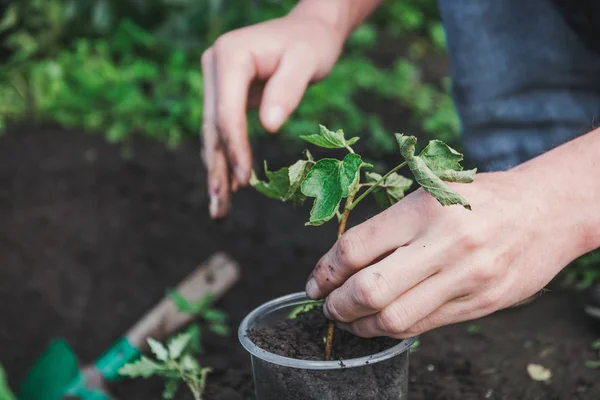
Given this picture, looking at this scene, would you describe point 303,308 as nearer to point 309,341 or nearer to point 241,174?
point 309,341

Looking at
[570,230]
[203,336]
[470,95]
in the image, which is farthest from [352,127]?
[570,230]

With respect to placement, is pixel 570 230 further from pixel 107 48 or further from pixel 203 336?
pixel 107 48

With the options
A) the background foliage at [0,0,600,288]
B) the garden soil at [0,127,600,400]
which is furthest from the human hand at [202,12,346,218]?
the background foliage at [0,0,600,288]

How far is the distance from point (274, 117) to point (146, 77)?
7.65 ft

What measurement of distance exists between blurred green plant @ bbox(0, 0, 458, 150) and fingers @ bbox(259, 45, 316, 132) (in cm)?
149

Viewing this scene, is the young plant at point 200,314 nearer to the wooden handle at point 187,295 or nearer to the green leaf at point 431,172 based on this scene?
the wooden handle at point 187,295

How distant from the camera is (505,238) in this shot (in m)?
1.23

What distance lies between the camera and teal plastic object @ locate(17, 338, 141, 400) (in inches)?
83.0

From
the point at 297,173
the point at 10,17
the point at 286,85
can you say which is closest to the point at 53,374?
the point at 286,85

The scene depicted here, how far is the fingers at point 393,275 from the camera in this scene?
3.88ft

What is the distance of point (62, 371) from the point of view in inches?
84.3

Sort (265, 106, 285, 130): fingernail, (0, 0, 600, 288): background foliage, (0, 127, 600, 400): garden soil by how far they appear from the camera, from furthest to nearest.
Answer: (0, 0, 600, 288): background foliage → (0, 127, 600, 400): garden soil → (265, 106, 285, 130): fingernail

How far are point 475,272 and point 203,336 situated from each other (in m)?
1.44

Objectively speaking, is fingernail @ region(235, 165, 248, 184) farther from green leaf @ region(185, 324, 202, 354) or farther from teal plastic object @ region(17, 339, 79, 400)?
teal plastic object @ region(17, 339, 79, 400)
